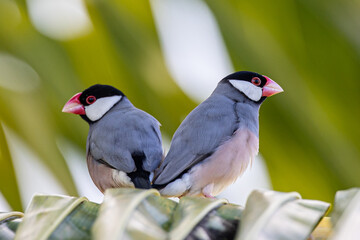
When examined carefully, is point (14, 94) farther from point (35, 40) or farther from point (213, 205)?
point (213, 205)

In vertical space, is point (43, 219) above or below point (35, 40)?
below

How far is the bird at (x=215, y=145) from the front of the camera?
1.03 m

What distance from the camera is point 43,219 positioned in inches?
19.0

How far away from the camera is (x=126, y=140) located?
107 cm

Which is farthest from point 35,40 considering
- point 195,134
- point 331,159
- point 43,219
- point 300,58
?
point 43,219

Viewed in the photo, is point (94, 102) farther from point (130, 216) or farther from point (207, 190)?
point (130, 216)

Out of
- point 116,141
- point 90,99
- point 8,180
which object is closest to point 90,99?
point 90,99

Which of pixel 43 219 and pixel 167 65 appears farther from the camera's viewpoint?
pixel 167 65

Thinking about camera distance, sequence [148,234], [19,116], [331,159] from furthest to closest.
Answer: [19,116] → [331,159] → [148,234]

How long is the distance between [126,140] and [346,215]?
0.72 meters

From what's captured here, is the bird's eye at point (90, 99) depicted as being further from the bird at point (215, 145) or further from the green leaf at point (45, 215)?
the green leaf at point (45, 215)

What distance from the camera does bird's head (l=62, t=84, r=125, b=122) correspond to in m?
1.21

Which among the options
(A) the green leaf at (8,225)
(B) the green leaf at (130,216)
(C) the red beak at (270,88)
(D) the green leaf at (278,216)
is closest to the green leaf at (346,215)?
(D) the green leaf at (278,216)

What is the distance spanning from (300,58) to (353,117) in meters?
0.18
